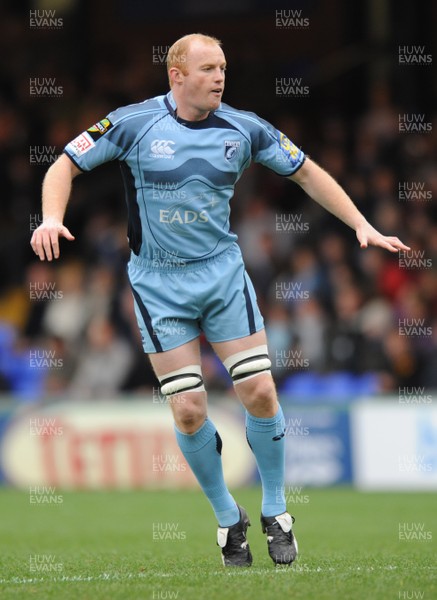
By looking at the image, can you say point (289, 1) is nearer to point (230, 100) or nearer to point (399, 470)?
point (230, 100)

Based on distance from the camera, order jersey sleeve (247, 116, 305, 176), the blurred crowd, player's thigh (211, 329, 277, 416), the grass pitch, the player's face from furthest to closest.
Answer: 1. the blurred crowd
2. jersey sleeve (247, 116, 305, 176)
3. player's thigh (211, 329, 277, 416)
4. the player's face
5. the grass pitch

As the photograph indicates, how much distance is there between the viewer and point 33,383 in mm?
14758

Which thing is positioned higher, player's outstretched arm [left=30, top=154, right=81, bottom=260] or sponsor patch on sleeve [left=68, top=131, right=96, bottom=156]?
sponsor patch on sleeve [left=68, top=131, right=96, bottom=156]

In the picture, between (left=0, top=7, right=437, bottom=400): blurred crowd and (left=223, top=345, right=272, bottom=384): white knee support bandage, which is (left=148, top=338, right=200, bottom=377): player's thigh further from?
(left=0, top=7, right=437, bottom=400): blurred crowd

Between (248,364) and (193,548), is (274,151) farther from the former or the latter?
(193,548)

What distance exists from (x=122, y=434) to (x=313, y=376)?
2170 mm

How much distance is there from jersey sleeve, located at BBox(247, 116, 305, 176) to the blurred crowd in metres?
7.02

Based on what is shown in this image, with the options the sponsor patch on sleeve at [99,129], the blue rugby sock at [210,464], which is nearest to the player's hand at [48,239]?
the sponsor patch on sleeve at [99,129]

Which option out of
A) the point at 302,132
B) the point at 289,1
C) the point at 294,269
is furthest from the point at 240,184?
the point at 289,1

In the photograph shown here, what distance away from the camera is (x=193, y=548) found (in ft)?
25.5

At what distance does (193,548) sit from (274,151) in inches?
109

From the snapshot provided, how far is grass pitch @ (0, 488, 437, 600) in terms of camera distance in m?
5.50

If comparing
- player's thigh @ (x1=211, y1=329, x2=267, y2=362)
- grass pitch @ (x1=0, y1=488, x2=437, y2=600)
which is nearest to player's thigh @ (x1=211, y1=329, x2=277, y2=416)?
player's thigh @ (x1=211, y1=329, x2=267, y2=362)

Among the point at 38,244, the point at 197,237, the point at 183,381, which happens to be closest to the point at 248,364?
the point at 183,381
